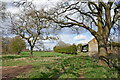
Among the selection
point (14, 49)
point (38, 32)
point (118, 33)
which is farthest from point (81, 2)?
point (14, 49)

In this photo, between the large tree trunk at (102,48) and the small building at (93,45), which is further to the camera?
the small building at (93,45)

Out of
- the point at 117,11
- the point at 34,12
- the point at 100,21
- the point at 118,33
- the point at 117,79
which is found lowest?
the point at 117,79

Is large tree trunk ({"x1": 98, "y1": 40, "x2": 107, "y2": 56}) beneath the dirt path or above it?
above

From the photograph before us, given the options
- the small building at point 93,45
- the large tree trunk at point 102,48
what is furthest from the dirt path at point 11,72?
the small building at point 93,45

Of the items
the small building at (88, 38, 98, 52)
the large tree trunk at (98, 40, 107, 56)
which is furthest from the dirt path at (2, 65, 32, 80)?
the small building at (88, 38, 98, 52)

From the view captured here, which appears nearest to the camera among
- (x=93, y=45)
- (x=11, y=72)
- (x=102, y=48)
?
(x=11, y=72)

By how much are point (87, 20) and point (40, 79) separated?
29.3ft

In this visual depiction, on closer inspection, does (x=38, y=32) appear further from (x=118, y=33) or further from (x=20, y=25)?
(x=118, y=33)

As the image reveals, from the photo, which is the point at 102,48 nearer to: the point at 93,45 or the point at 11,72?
the point at 11,72

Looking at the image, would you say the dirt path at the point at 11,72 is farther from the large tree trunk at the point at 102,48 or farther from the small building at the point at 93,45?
the small building at the point at 93,45

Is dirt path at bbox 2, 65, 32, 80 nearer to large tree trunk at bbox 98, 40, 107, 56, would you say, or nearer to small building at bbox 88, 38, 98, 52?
large tree trunk at bbox 98, 40, 107, 56

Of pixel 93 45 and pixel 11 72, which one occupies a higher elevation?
pixel 93 45

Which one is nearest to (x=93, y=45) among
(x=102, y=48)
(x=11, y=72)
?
(x=102, y=48)

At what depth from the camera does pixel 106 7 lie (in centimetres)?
922
